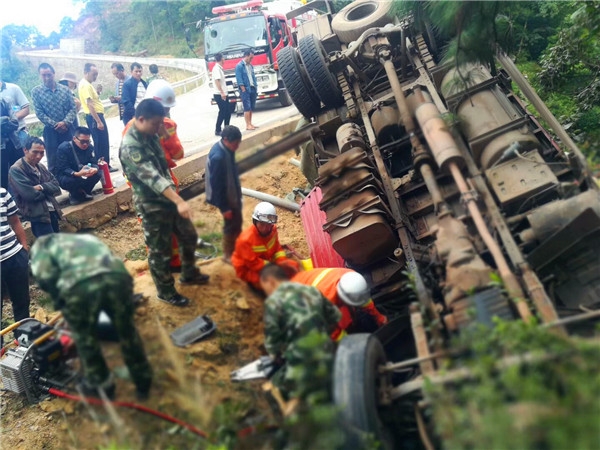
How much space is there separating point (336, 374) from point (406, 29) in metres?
4.54

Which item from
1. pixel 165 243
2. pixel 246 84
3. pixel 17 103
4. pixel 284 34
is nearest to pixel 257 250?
pixel 165 243

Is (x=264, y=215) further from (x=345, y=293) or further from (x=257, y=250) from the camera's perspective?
(x=345, y=293)

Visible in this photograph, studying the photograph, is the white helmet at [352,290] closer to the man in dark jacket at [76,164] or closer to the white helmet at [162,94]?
the white helmet at [162,94]

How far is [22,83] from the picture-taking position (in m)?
27.9

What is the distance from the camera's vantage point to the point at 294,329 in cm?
370

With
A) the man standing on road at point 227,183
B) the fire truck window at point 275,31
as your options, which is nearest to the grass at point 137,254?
the man standing on road at point 227,183

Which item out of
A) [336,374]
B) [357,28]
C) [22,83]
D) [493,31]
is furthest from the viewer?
[22,83]

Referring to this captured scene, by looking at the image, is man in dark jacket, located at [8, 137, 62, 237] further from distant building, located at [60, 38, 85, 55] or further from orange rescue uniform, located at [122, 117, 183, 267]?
distant building, located at [60, 38, 85, 55]

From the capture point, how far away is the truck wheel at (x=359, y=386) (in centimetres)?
338

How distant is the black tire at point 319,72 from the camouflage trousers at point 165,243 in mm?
3277

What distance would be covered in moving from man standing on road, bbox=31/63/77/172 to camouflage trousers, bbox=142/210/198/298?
387cm

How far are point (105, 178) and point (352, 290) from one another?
457 cm

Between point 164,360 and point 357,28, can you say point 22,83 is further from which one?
point 164,360

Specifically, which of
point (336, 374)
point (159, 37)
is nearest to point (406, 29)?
point (336, 374)
